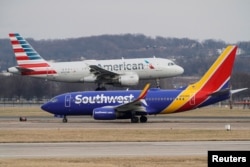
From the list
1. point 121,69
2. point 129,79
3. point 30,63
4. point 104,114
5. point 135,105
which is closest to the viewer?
point 104,114

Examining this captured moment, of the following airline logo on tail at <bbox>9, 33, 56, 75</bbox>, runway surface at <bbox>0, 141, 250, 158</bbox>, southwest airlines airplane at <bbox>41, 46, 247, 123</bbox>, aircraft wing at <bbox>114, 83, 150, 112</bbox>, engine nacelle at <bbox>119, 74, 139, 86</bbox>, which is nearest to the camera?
runway surface at <bbox>0, 141, 250, 158</bbox>

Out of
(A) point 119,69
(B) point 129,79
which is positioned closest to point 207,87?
(B) point 129,79

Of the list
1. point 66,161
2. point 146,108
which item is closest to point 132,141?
point 66,161

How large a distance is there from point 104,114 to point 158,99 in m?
4.53

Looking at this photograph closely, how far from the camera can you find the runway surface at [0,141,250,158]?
107ft

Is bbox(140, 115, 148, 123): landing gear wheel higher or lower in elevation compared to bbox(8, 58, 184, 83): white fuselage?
lower

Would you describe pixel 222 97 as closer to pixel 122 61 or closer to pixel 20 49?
pixel 122 61

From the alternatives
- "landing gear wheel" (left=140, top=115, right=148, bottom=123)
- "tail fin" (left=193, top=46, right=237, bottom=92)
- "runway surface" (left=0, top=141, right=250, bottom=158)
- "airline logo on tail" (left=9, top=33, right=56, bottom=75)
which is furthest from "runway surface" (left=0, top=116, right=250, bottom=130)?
"airline logo on tail" (left=9, top=33, right=56, bottom=75)

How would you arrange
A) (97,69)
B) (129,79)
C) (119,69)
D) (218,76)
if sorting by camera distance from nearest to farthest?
(218,76), (97,69), (129,79), (119,69)

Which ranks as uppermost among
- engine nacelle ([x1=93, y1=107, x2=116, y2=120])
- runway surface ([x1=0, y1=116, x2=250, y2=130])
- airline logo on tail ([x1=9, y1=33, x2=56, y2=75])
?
airline logo on tail ([x1=9, y1=33, x2=56, y2=75])

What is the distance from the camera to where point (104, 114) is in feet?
189

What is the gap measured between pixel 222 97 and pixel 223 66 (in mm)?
2569

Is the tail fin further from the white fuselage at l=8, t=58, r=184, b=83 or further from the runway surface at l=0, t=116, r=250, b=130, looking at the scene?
the white fuselage at l=8, t=58, r=184, b=83

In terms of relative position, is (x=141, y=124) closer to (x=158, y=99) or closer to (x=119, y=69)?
(x=158, y=99)
